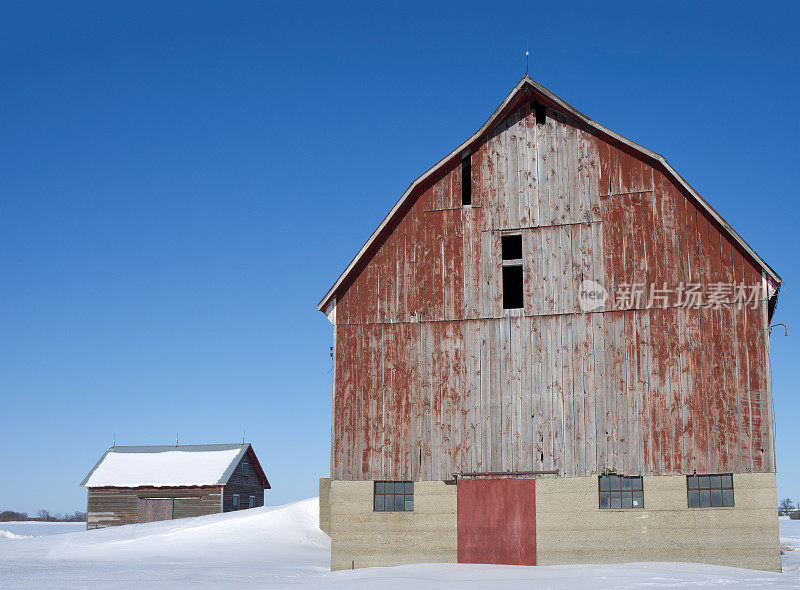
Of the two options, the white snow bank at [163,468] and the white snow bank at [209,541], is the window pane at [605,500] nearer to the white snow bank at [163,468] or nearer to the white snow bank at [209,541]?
the white snow bank at [209,541]

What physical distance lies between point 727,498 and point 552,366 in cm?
495

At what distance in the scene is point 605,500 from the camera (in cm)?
1972

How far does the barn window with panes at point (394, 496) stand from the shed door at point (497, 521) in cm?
128

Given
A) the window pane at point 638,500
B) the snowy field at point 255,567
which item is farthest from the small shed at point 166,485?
the window pane at point 638,500

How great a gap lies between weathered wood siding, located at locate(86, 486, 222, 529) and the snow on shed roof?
1.30 feet

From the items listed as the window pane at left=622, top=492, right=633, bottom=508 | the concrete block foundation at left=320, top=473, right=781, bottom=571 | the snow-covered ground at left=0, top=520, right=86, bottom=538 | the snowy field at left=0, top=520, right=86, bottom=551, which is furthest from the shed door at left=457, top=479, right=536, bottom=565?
the snow-covered ground at left=0, top=520, right=86, bottom=538

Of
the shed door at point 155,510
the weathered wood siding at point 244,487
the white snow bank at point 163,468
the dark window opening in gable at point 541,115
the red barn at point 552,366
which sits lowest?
the shed door at point 155,510

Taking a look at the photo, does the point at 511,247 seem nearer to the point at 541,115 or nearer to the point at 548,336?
the point at 548,336

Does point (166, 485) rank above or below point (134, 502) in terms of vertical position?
above

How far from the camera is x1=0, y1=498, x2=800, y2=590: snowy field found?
17109 millimetres

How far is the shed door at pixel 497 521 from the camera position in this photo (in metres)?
20.0

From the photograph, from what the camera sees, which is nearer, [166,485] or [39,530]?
[166,485]

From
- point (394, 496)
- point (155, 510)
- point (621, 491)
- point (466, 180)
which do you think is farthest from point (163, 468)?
point (621, 491)

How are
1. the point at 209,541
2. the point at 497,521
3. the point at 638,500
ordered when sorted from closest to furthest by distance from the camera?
the point at 638,500 < the point at 497,521 < the point at 209,541
